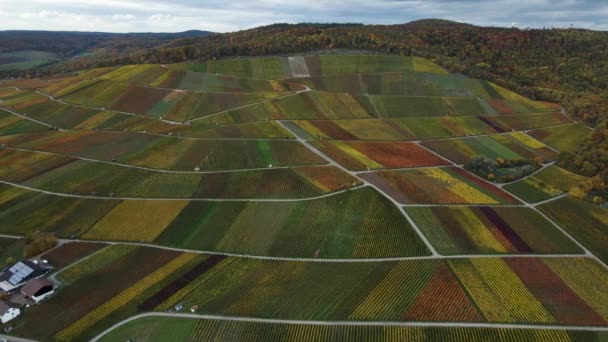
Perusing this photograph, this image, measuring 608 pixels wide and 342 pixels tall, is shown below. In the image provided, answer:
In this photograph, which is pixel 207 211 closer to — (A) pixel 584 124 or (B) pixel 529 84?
(A) pixel 584 124

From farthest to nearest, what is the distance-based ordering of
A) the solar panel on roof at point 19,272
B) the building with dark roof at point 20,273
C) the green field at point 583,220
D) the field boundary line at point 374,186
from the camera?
the green field at point 583,220
the field boundary line at point 374,186
the solar panel on roof at point 19,272
the building with dark roof at point 20,273

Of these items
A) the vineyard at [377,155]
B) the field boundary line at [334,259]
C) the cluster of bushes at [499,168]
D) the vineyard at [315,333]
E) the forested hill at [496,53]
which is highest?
the forested hill at [496,53]

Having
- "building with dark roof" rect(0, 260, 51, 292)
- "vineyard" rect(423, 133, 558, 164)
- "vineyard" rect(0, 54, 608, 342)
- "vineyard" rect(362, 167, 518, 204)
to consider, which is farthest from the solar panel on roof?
"vineyard" rect(423, 133, 558, 164)

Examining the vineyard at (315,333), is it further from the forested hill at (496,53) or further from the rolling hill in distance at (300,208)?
the forested hill at (496,53)

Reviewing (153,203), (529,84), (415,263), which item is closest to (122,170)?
(153,203)

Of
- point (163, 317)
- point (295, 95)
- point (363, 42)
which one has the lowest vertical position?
point (163, 317)

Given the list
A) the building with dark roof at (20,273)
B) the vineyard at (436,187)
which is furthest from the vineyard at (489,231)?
the building with dark roof at (20,273)
